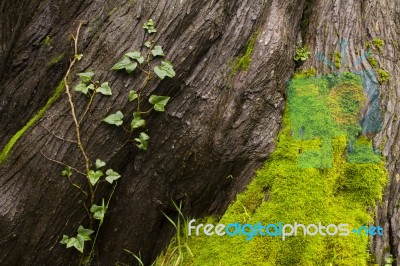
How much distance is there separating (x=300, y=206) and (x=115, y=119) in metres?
1.49

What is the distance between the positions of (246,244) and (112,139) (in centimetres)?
125

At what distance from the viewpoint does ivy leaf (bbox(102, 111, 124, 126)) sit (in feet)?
11.6

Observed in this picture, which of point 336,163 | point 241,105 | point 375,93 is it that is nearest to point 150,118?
point 241,105

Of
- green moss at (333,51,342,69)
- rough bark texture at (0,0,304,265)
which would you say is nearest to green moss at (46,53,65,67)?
rough bark texture at (0,0,304,265)

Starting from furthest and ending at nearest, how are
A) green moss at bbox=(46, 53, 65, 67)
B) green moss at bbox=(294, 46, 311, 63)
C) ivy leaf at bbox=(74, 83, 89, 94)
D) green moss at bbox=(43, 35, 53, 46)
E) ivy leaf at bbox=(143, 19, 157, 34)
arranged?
green moss at bbox=(294, 46, 311, 63)
green moss at bbox=(43, 35, 53, 46)
green moss at bbox=(46, 53, 65, 67)
ivy leaf at bbox=(143, 19, 157, 34)
ivy leaf at bbox=(74, 83, 89, 94)

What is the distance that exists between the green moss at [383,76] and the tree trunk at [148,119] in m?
0.04

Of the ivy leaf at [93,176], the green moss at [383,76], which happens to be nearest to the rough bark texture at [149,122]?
the ivy leaf at [93,176]

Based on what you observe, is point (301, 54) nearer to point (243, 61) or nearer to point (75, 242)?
point (243, 61)

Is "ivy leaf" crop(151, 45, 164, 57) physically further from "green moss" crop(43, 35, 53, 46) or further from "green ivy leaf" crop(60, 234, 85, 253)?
"green ivy leaf" crop(60, 234, 85, 253)

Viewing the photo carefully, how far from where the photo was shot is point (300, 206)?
3.47m

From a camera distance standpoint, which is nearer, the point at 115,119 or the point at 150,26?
the point at 115,119

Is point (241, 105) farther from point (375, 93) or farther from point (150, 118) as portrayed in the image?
point (375, 93)

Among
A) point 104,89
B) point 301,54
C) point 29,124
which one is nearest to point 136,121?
point 104,89

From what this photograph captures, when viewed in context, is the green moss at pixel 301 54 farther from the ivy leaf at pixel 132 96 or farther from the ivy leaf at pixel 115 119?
the ivy leaf at pixel 115 119
